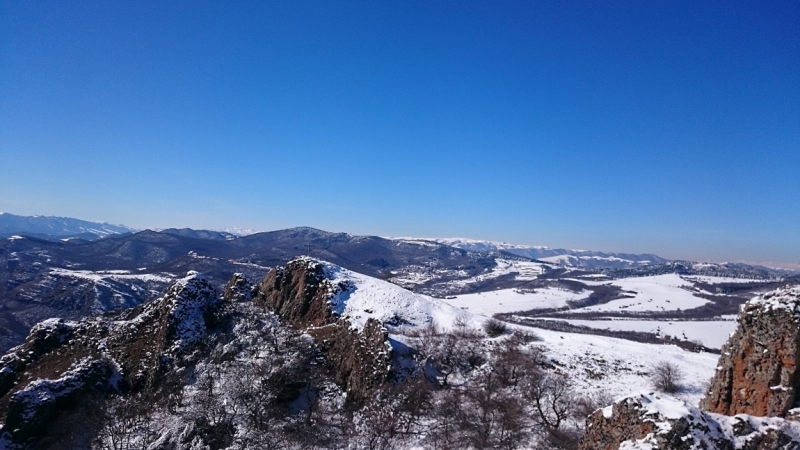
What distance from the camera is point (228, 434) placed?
3030 cm

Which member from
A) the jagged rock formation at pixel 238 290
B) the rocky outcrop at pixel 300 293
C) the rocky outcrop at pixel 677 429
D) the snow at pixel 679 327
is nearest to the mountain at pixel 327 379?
the rocky outcrop at pixel 677 429

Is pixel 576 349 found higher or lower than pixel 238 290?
lower

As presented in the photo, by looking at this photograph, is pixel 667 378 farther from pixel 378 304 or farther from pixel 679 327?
pixel 679 327

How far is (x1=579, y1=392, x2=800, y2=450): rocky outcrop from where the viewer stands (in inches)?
546

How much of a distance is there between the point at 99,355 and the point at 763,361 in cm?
5695

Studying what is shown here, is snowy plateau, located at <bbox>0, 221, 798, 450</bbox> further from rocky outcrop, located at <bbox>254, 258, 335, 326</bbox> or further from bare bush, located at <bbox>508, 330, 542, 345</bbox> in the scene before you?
bare bush, located at <bbox>508, 330, 542, 345</bbox>

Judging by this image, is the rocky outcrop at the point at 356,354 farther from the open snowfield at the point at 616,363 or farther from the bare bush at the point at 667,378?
the bare bush at the point at 667,378

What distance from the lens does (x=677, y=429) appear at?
45.5 feet

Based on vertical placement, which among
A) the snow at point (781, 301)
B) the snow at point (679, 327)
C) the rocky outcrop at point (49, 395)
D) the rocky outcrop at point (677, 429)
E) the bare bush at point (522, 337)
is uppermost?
the snow at point (781, 301)

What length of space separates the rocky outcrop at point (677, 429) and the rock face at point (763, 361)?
2514 millimetres

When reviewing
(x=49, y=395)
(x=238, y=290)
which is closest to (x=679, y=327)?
(x=238, y=290)

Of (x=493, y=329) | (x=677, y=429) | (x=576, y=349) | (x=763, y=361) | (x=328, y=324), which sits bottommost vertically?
(x=576, y=349)

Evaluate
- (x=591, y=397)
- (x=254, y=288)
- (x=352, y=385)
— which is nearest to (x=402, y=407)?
(x=352, y=385)

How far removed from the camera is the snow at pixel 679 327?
15500 cm
